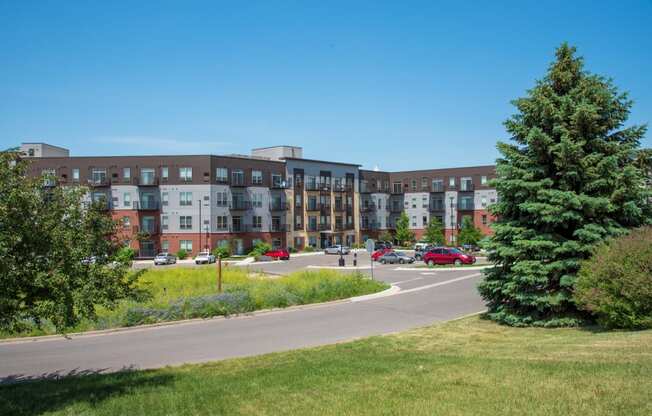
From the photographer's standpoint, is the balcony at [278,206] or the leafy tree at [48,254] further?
the balcony at [278,206]

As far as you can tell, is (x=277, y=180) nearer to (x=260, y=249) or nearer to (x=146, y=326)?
(x=260, y=249)

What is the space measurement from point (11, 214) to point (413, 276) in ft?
102

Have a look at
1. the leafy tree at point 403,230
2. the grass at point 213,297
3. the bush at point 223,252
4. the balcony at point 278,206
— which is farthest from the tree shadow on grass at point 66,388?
the leafy tree at point 403,230

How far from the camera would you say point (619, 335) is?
1247cm

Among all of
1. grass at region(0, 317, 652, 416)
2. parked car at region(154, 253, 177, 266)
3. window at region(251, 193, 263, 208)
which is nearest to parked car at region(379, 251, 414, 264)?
parked car at region(154, 253, 177, 266)

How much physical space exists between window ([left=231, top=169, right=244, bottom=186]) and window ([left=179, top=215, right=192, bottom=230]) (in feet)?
23.5

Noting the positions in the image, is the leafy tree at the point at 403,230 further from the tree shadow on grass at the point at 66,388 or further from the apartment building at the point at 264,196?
the tree shadow on grass at the point at 66,388

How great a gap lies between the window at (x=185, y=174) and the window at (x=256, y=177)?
852 centimetres

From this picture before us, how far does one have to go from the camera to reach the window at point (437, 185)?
86812 millimetres

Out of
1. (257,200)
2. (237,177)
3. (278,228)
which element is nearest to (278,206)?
(278,228)

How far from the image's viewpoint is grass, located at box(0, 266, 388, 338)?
18516mm

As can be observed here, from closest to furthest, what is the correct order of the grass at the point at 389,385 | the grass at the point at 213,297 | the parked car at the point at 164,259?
the grass at the point at 389,385 < the grass at the point at 213,297 < the parked car at the point at 164,259

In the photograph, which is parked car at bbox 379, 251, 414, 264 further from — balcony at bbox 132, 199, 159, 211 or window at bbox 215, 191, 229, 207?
balcony at bbox 132, 199, 159, 211

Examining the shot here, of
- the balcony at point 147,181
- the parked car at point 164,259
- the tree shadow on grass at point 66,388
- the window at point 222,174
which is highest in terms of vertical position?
the window at point 222,174
